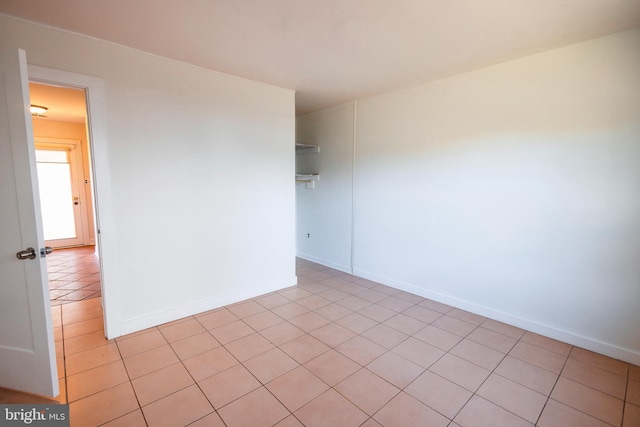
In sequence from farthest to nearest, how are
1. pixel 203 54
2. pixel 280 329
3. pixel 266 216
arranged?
pixel 266 216 → pixel 280 329 → pixel 203 54

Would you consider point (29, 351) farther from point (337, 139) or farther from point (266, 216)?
point (337, 139)

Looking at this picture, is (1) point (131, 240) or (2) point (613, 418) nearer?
(2) point (613, 418)

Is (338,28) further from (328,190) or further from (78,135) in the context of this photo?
(78,135)

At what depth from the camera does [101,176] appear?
2.45 metres

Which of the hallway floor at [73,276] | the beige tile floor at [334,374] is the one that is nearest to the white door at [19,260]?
the beige tile floor at [334,374]

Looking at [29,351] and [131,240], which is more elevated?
[131,240]

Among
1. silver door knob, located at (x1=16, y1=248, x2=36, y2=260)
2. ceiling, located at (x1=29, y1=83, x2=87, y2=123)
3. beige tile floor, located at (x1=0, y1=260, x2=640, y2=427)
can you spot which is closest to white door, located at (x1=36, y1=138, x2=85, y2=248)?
ceiling, located at (x1=29, y1=83, x2=87, y2=123)

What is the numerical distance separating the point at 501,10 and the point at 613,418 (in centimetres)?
264

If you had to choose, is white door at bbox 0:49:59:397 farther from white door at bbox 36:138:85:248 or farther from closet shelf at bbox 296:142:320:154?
white door at bbox 36:138:85:248

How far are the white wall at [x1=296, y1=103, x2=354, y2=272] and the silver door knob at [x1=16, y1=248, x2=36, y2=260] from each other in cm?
342

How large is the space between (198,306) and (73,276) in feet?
8.55

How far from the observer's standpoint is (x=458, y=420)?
174cm

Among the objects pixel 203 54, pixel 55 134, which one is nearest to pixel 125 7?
pixel 203 54

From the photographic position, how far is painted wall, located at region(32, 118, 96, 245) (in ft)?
18.5
